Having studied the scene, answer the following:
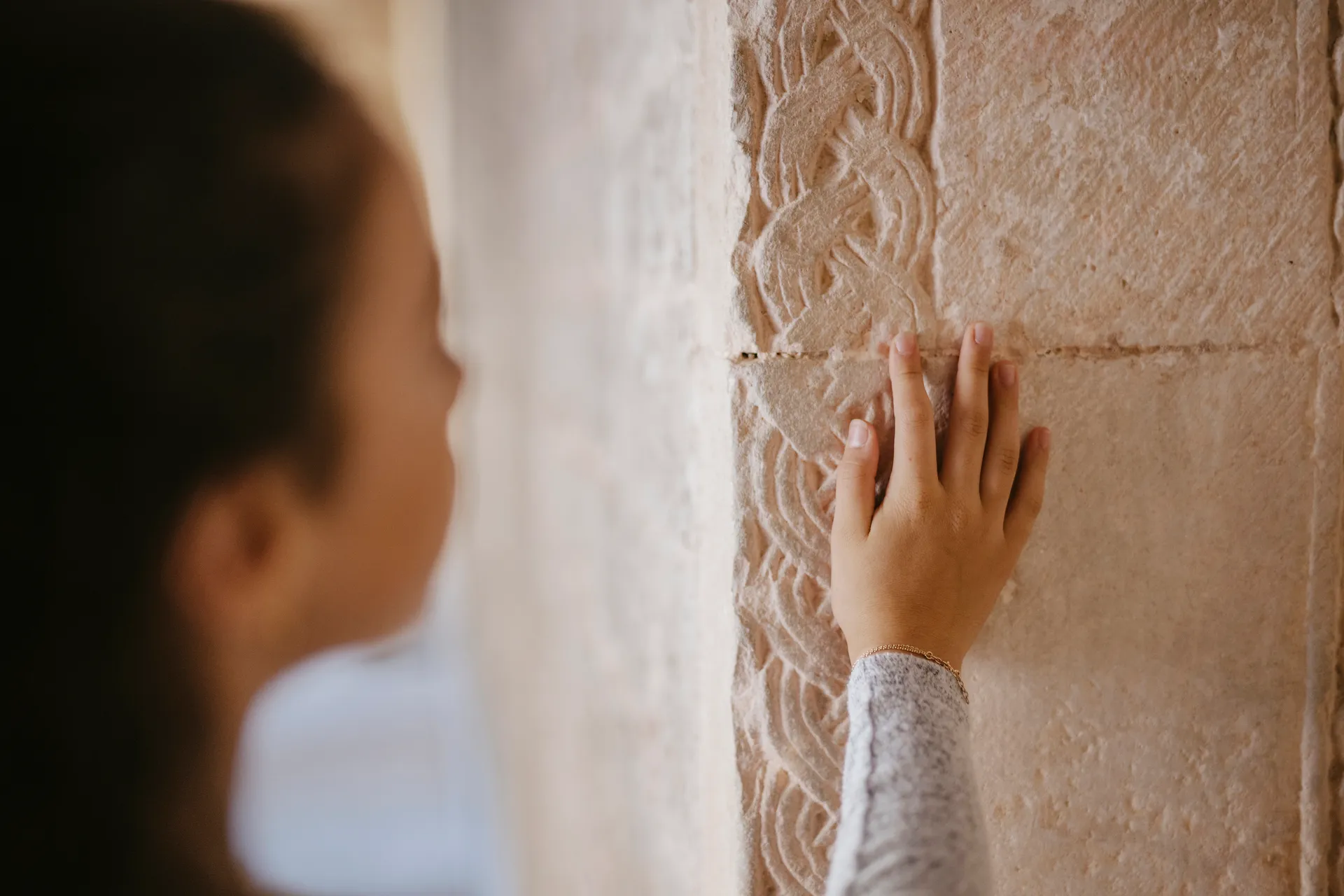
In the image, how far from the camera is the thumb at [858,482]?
86 centimetres

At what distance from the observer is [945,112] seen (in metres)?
0.88

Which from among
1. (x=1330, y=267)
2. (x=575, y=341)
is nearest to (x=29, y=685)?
(x=575, y=341)

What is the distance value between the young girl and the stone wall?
0.10 meters

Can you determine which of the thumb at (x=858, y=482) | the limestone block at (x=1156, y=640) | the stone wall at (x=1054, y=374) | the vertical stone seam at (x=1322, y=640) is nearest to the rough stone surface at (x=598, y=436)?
the stone wall at (x=1054, y=374)

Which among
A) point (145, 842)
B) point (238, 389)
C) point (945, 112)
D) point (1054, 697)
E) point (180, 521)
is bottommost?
point (145, 842)

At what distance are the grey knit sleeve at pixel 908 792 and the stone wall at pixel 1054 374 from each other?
0.15 meters

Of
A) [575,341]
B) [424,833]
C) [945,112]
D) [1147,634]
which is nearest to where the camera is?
[945,112]

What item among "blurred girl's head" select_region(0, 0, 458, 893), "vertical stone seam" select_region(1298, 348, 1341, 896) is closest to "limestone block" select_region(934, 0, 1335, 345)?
"vertical stone seam" select_region(1298, 348, 1341, 896)

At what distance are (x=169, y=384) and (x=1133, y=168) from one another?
105 cm

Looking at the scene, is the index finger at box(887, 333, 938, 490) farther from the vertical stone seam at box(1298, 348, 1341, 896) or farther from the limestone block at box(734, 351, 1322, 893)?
the vertical stone seam at box(1298, 348, 1341, 896)

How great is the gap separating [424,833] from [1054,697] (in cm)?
90

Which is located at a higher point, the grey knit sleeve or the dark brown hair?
the dark brown hair

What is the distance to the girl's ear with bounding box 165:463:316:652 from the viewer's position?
2.55 feet

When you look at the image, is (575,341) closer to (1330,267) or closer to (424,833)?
(424,833)
